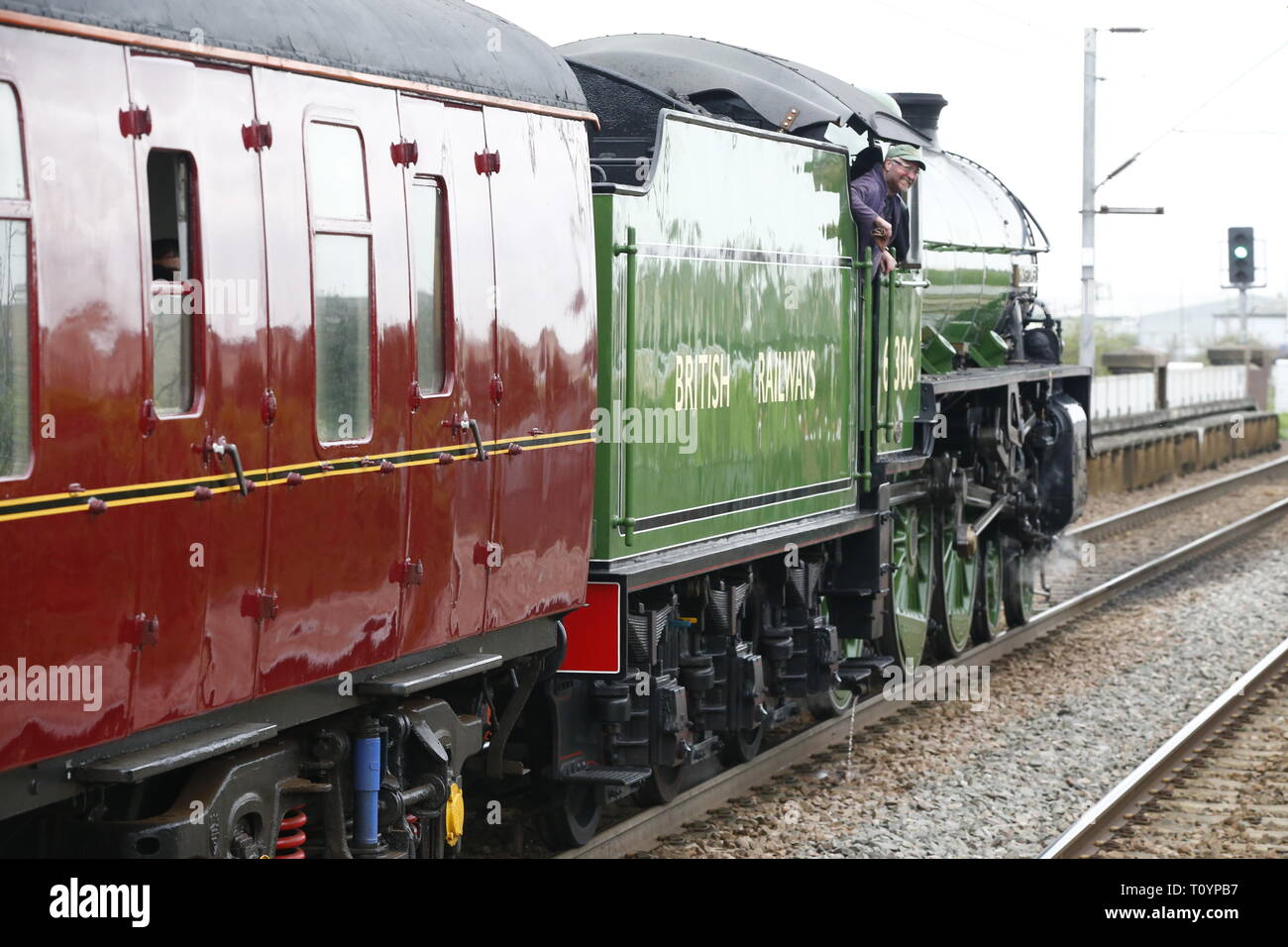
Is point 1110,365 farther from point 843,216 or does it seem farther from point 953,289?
point 843,216

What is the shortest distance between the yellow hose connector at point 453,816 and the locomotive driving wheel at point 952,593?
7049mm

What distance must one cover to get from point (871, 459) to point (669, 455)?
9.74 feet

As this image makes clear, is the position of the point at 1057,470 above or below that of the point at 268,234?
below

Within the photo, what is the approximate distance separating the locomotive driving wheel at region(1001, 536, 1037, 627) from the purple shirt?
16.9 feet

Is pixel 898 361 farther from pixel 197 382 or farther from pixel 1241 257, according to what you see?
pixel 1241 257

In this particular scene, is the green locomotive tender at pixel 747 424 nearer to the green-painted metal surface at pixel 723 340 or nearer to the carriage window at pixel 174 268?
the green-painted metal surface at pixel 723 340

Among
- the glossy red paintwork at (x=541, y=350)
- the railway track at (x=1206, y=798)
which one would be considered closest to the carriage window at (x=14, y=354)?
the glossy red paintwork at (x=541, y=350)

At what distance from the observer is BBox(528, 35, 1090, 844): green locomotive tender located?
7.58 meters

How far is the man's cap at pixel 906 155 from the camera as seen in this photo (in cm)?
1034

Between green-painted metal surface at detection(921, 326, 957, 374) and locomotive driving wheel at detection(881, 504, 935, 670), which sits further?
green-painted metal surface at detection(921, 326, 957, 374)

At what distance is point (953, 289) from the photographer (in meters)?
13.2

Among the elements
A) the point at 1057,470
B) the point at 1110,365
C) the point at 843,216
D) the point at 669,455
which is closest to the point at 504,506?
the point at 669,455

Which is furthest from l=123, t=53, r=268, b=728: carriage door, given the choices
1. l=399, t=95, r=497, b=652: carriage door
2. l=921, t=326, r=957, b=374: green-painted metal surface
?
l=921, t=326, r=957, b=374: green-painted metal surface

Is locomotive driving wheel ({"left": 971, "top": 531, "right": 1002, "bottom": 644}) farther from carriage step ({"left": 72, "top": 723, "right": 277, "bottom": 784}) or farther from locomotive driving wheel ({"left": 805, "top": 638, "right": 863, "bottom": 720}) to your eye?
carriage step ({"left": 72, "top": 723, "right": 277, "bottom": 784})
